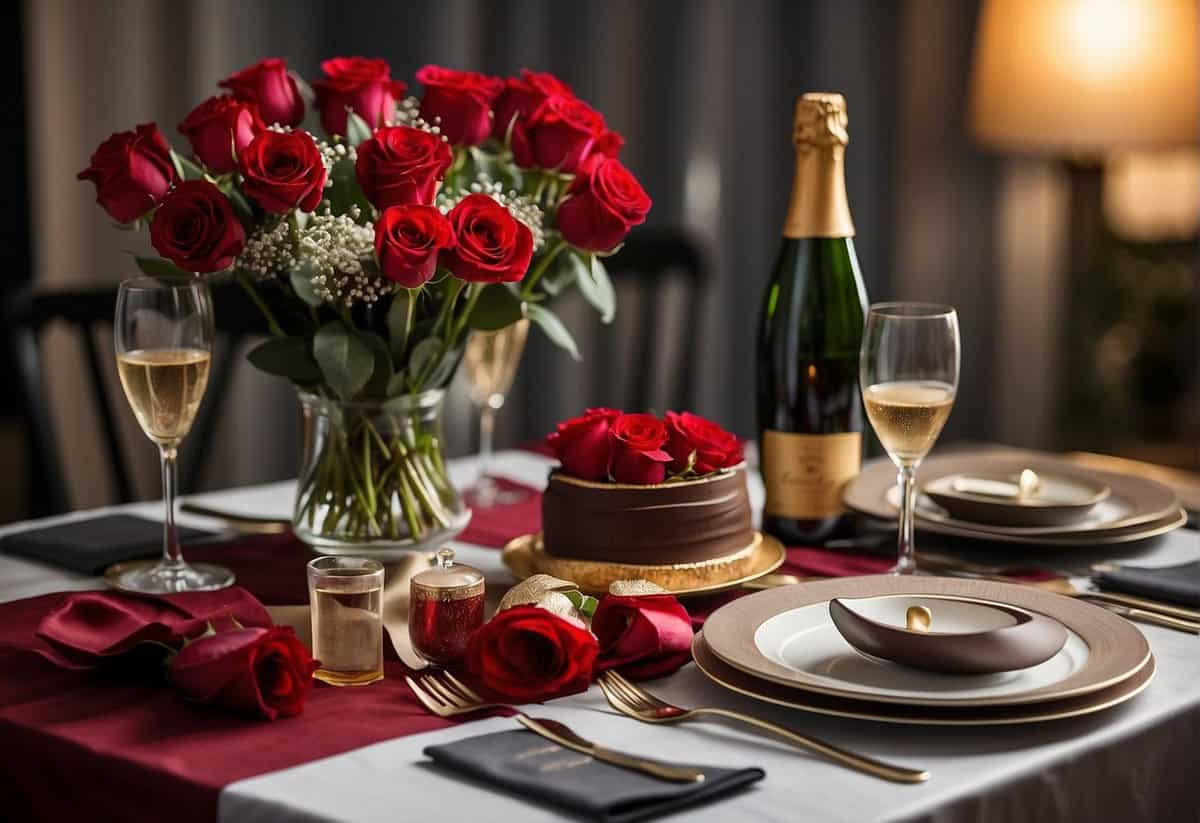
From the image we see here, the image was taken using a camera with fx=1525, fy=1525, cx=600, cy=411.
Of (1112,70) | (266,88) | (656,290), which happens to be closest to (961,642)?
(266,88)

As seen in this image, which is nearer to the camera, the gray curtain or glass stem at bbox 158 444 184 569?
glass stem at bbox 158 444 184 569

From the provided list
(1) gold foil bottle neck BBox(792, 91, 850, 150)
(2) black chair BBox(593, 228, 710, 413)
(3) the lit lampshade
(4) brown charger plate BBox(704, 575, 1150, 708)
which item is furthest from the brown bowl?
(3) the lit lampshade

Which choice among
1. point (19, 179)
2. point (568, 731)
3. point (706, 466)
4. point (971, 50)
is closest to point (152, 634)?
point (568, 731)

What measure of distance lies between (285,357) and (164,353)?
10 cm

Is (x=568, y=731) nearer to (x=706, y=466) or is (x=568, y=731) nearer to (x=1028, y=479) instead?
(x=706, y=466)

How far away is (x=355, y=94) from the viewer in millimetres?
1311

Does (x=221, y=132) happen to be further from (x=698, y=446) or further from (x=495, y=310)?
(x=698, y=446)

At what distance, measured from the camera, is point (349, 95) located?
4.30ft

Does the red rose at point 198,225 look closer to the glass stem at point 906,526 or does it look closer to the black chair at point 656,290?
the glass stem at point 906,526

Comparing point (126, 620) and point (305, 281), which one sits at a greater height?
point (305, 281)

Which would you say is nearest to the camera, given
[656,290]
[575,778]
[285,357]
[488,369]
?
[575,778]

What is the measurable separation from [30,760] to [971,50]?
3.30 metres

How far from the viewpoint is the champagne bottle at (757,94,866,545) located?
137 centimetres

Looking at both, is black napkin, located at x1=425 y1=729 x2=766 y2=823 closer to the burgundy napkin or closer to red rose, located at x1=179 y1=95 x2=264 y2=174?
the burgundy napkin
